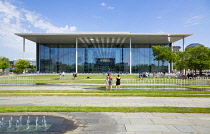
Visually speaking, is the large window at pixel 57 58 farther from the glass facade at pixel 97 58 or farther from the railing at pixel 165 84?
the railing at pixel 165 84

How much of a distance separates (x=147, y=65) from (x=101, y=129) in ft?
222

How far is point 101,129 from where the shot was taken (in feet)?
17.3

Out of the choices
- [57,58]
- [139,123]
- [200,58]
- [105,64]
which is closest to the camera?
[139,123]

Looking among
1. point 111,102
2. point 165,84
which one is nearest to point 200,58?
point 165,84

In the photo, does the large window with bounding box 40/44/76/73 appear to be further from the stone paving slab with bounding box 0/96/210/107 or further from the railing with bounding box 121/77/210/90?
the stone paving slab with bounding box 0/96/210/107

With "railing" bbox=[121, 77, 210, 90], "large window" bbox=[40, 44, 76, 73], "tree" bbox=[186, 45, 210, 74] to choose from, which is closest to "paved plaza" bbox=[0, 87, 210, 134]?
"railing" bbox=[121, 77, 210, 90]

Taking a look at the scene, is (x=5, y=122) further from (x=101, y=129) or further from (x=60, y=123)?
(x=101, y=129)

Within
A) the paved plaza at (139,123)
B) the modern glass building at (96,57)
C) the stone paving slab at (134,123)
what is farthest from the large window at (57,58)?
the paved plaza at (139,123)

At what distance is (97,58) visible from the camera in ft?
234

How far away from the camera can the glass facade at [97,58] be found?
70.1m

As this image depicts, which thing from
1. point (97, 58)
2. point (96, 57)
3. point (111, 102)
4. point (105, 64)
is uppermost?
point (96, 57)

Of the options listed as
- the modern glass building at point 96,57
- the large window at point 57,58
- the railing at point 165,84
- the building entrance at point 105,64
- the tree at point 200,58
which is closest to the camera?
the railing at point 165,84

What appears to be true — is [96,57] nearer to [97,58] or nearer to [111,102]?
[97,58]

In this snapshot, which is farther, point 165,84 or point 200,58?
point 200,58
